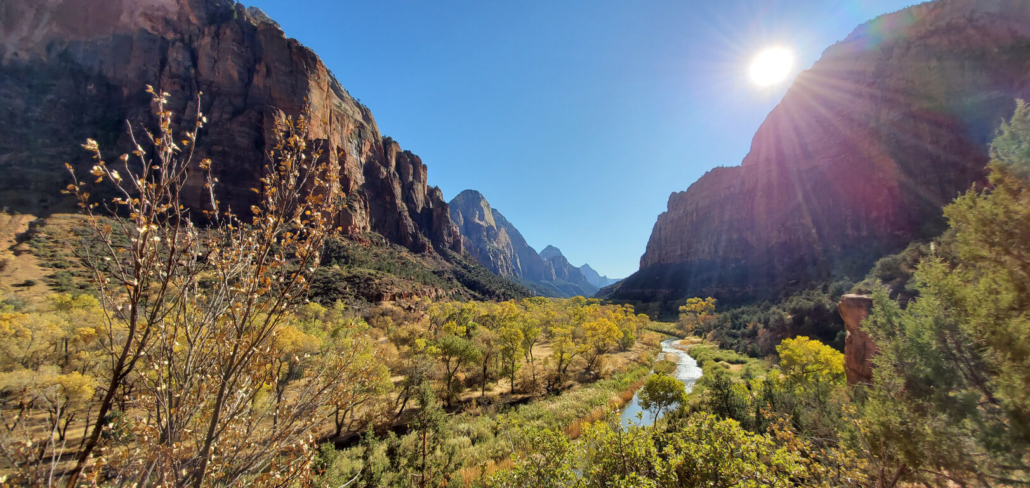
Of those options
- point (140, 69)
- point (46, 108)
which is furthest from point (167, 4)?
point (46, 108)

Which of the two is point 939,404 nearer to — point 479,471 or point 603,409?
point 603,409

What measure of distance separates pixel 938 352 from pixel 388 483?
44.0ft

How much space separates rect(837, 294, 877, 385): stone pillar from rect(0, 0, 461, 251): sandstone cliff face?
55449mm

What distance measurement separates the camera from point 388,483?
10211 mm

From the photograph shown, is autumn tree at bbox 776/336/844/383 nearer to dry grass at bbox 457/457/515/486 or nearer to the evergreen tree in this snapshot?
the evergreen tree

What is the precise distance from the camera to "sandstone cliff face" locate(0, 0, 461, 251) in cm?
5075

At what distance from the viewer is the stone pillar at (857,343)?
13.0 meters

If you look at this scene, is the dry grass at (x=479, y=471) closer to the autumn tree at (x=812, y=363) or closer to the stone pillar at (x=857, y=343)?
the stone pillar at (x=857, y=343)

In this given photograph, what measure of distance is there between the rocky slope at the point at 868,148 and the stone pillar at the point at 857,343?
43.7 metres

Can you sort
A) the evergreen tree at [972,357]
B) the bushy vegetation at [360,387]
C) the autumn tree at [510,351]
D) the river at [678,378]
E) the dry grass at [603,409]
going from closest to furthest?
the bushy vegetation at [360,387], the evergreen tree at [972,357], the dry grass at [603,409], the river at [678,378], the autumn tree at [510,351]

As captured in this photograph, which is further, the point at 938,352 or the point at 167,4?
the point at 167,4

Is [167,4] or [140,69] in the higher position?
[167,4]

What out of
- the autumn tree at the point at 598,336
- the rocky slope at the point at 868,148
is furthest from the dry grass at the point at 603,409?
the rocky slope at the point at 868,148

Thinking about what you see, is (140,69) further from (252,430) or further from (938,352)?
(938,352)
